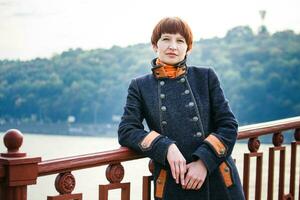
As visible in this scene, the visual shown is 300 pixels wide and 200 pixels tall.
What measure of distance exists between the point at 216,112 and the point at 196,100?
0.26 ft

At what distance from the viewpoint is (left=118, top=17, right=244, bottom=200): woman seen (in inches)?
66.3

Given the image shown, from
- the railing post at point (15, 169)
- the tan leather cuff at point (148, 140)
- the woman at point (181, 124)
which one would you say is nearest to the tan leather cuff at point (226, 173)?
the woman at point (181, 124)

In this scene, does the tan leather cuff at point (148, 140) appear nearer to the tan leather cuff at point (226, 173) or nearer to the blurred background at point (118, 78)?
the tan leather cuff at point (226, 173)

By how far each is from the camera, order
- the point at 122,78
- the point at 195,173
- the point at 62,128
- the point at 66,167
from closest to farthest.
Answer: the point at 66,167 → the point at 195,173 → the point at 62,128 → the point at 122,78

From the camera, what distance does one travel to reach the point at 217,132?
1731 mm

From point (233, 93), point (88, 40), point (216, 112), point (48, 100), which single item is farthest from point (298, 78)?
point (216, 112)

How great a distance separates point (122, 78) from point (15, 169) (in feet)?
106

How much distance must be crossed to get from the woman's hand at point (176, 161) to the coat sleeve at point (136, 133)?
16mm

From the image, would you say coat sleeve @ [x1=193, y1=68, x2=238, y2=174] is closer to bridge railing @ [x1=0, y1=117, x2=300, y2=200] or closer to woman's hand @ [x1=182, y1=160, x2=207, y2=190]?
woman's hand @ [x1=182, y1=160, x2=207, y2=190]

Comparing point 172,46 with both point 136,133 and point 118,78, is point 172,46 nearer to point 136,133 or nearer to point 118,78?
point 136,133

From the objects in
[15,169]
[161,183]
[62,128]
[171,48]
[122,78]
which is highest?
[171,48]

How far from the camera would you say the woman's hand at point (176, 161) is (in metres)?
1.65

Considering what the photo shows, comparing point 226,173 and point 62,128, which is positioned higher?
point 226,173

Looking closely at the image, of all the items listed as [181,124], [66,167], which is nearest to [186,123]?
[181,124]
